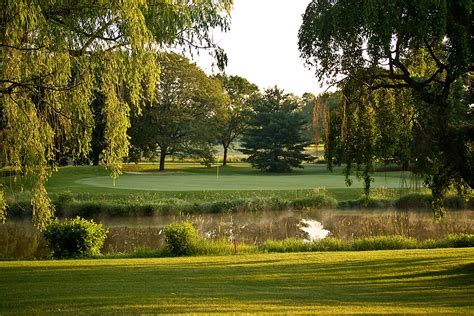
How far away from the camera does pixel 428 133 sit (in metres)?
10.6

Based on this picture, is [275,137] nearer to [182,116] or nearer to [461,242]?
[182,116]

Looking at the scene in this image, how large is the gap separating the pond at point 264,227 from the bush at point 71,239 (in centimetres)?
150

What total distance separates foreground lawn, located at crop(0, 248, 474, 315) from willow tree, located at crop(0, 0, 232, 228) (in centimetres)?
159

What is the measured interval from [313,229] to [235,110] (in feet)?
122

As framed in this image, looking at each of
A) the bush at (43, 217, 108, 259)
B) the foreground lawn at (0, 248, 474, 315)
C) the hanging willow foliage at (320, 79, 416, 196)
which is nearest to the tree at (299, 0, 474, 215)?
the hanging willow foliage at (320, 79, 416, 196)

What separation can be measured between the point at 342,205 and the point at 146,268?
52.9 ft

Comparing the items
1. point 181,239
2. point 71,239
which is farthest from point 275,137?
Answer: point 71,239

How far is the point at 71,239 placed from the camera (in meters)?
14.4

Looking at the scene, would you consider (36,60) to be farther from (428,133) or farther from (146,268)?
(428,133)

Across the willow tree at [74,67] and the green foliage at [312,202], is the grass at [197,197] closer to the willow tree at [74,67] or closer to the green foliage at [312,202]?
the green foliage at [312,202]

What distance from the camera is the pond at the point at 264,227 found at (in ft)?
57.8

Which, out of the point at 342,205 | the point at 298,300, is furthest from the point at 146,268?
the point at 342,205

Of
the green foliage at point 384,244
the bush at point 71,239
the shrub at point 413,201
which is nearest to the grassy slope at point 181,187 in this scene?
the shrub at point 413,201

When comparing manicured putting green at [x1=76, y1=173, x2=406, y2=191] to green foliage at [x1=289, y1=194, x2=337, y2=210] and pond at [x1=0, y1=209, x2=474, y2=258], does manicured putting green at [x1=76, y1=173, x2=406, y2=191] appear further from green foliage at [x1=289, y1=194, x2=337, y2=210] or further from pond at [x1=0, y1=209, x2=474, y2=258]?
pond at [x1=0, y1=209, x2=474, y2=258]
